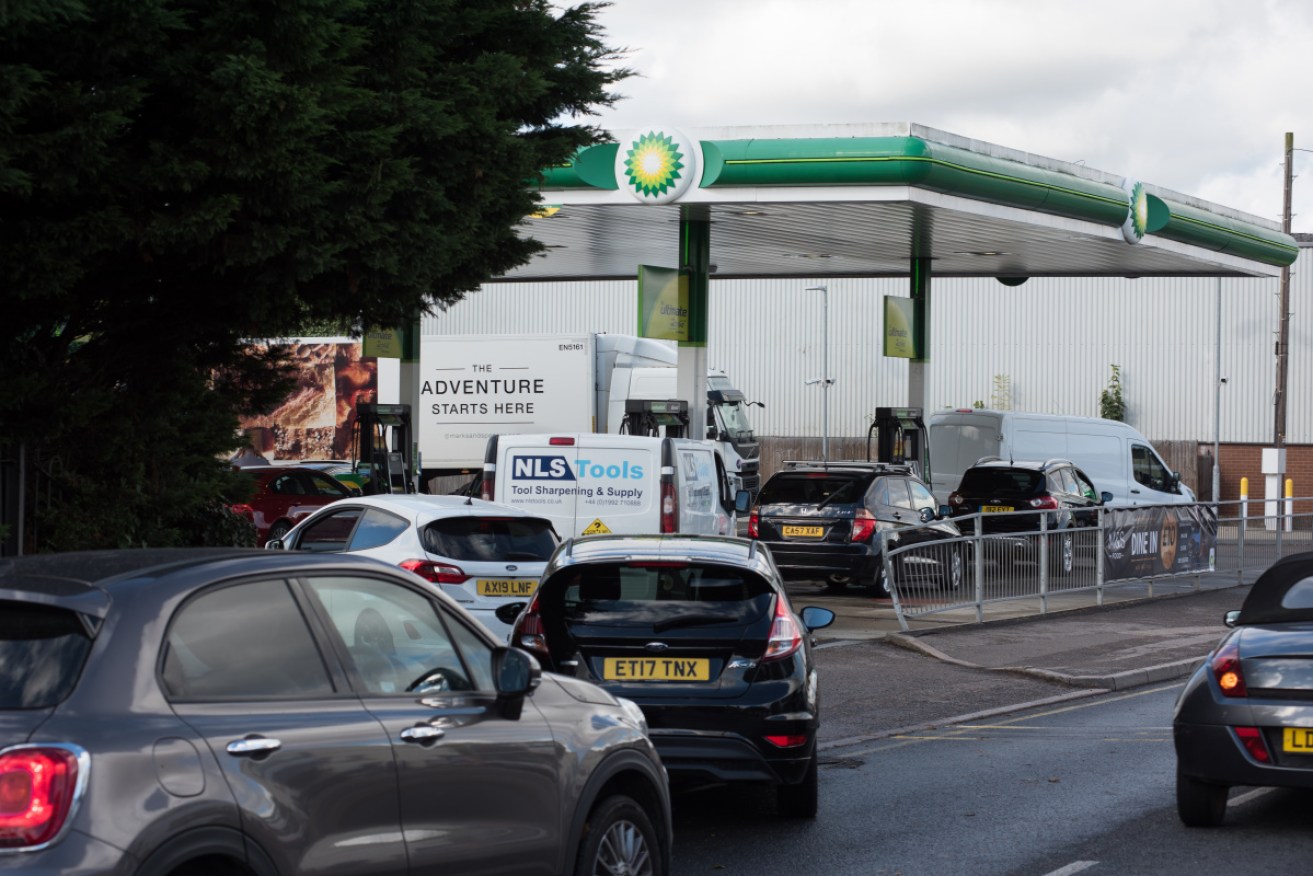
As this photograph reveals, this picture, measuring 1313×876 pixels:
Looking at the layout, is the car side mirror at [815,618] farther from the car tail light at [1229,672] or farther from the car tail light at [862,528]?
the car tail light at [862,528]

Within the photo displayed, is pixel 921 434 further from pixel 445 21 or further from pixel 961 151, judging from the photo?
pixel 445 21

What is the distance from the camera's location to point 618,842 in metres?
6.01

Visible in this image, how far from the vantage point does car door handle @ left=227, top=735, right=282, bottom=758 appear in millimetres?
4307

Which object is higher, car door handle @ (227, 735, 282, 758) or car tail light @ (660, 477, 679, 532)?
car tail light @ (660, 477, 679, 532)

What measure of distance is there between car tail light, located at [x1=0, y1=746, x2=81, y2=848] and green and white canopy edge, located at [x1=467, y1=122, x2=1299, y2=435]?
14253 mm

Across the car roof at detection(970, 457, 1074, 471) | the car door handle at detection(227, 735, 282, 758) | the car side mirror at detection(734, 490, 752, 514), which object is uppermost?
the car roof at detection(970, 457, 1074, 471)

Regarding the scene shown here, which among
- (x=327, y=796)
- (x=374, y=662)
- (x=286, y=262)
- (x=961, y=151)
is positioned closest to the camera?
(x=327, y=796)

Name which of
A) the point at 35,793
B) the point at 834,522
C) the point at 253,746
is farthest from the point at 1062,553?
the point at 35,793

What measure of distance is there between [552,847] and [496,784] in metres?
0.42

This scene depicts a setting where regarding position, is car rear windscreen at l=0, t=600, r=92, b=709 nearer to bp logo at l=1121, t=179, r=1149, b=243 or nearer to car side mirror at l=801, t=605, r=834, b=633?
car side mirror at l=801, t=605, r=834, b=633


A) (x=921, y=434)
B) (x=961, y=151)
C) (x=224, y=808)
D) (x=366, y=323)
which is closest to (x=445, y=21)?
(x=366, y=323)

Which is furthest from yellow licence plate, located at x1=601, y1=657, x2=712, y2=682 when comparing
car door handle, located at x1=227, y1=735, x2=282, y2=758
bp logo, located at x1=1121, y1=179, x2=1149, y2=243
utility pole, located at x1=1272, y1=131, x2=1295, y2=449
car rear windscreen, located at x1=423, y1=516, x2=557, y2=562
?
utility pole, located at x1=1272, y1=131, x2=1295, y2=449

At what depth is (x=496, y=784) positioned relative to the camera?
5242mm

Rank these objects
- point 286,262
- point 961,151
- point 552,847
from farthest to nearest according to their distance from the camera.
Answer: point 961,151, point 286,262, point 552,847
